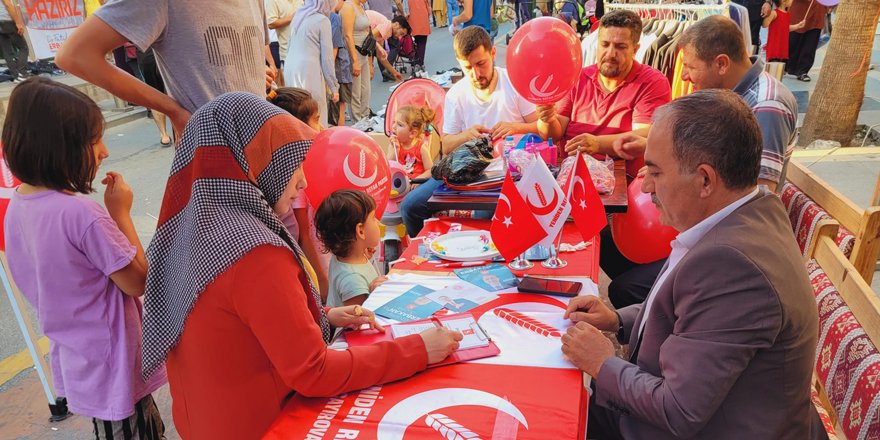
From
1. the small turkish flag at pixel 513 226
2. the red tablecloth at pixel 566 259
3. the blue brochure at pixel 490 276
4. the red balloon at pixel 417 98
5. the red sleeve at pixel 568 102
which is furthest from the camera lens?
the red balloon at pixel 417 98

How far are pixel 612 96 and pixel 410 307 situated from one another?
2.56 meters

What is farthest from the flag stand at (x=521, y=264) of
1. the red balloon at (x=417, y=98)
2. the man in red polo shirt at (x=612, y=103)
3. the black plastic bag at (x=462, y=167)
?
the red balloon at (x=417, y=98)

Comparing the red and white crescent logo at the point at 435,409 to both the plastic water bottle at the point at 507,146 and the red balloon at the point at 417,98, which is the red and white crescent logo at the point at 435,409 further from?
the red balloon at the point at 417,98

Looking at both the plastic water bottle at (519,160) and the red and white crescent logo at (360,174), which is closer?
the red and white crescent logo at (360,174)

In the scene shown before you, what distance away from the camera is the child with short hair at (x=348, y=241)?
2447 millimetres

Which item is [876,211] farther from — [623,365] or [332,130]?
[332,130]

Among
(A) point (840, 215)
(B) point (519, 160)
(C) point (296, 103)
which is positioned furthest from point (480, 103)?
(A) point (840, 215)

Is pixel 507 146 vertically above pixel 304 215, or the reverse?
pixel 507 146

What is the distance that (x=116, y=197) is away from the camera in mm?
2078

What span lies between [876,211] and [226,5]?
2622mm

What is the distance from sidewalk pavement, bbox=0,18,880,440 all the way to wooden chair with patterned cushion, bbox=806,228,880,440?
92.3 inches

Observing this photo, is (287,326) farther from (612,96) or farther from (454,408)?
(612,96)

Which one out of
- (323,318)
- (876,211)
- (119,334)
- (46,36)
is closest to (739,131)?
(876,211)

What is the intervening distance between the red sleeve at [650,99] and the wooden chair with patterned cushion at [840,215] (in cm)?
115
